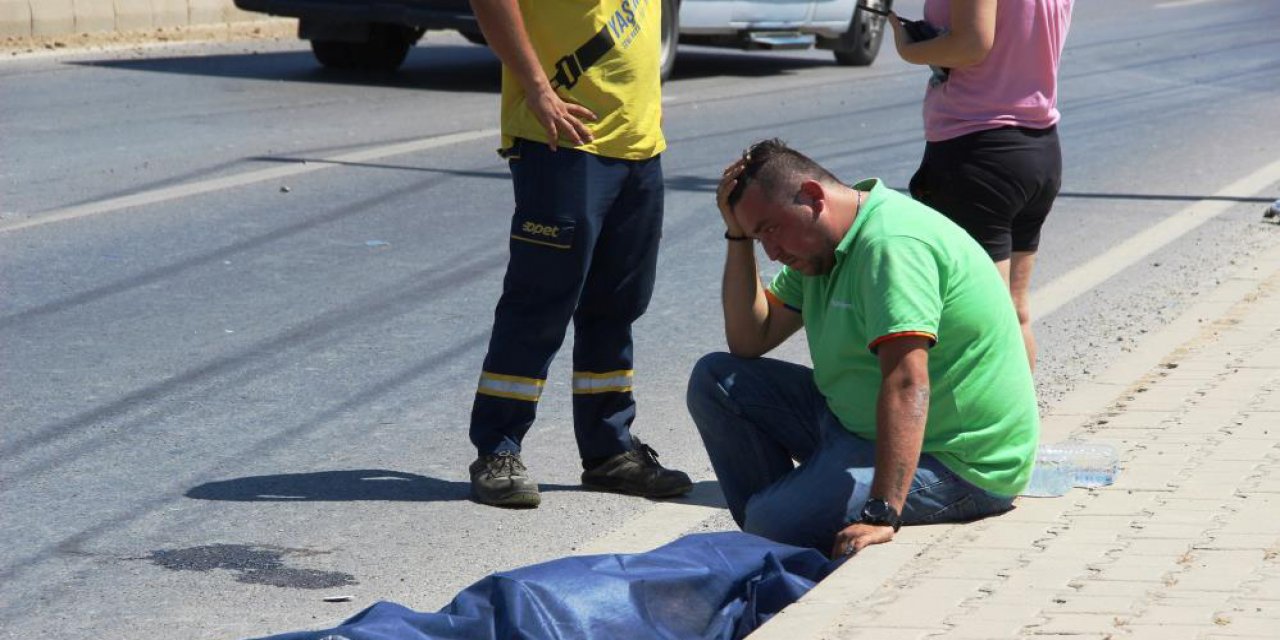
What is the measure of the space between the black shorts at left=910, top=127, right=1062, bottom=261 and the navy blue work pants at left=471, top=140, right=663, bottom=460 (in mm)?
769

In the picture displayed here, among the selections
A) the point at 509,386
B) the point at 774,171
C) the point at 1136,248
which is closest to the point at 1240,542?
the point at 774,171

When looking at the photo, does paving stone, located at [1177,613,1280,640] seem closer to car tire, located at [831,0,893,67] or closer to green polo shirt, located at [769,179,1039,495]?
green polo shirt, located at [769,179,1039,495]

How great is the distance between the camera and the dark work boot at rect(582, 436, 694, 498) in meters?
5.22

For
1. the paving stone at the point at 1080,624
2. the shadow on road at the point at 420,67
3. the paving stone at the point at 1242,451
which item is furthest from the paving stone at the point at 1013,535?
the shadow on road at the point at 420,67

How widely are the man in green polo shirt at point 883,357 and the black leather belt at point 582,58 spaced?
2.44 ft

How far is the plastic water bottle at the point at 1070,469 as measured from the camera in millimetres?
4723

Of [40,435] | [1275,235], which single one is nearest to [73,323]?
[40,435]

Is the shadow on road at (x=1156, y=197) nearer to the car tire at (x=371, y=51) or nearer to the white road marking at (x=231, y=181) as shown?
the white road marking at (x=231, y=181)

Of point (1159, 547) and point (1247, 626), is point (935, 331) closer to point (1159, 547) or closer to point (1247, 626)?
point (1159, 547)

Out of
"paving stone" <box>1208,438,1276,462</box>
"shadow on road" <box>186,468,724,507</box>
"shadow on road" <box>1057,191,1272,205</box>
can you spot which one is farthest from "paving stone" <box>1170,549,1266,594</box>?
"shadow on road" <box>1057,191,1272,205</box>

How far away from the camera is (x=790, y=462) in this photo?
474cm

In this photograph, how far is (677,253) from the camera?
8.70m

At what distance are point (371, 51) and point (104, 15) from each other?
2954mm

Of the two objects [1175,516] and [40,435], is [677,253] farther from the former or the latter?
[1175,516]
